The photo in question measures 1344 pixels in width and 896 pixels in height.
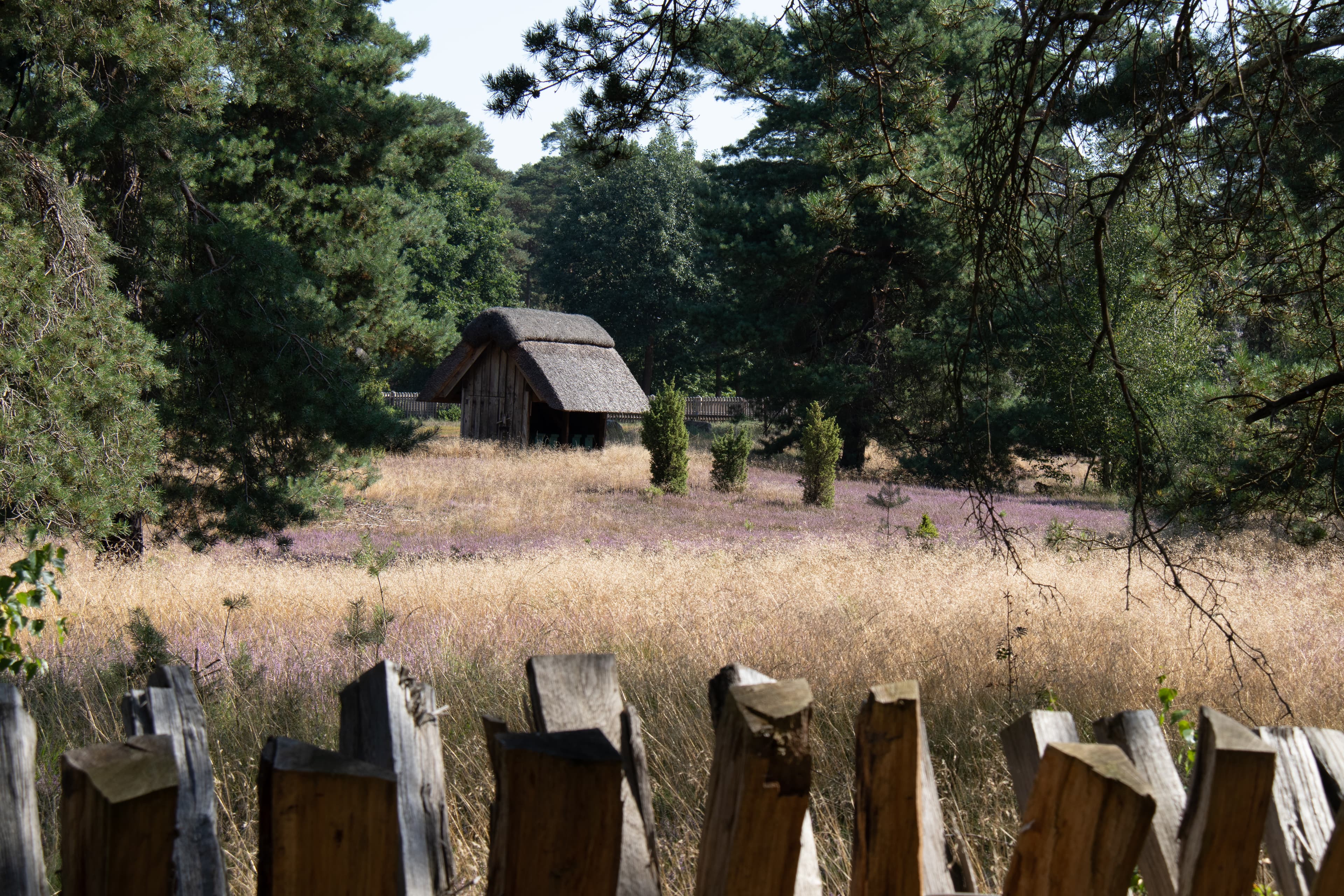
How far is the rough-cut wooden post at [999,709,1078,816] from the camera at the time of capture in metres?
1.28

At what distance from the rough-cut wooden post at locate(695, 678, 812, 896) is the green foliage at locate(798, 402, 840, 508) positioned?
16.5 meters

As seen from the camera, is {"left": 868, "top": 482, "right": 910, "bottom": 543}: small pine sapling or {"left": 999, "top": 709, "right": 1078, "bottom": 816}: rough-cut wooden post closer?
{"left": 999, "top": 709, "right": 1078, "bottom": 816}: rough-cut wooden post

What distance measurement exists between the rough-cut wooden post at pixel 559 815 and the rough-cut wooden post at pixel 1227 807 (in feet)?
2.21

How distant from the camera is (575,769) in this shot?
0.95m

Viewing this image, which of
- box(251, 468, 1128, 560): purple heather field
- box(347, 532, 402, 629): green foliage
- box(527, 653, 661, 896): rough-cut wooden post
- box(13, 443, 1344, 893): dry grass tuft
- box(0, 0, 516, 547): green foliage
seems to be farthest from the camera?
box(251, 468, 1128, 560): purple heather field

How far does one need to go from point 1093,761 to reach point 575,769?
551mm

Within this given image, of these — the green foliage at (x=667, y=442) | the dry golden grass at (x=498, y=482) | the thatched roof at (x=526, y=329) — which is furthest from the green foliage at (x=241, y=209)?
the thatched roof at (x=526, y=329)

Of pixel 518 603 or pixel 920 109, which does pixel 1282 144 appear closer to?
pixel 920 109

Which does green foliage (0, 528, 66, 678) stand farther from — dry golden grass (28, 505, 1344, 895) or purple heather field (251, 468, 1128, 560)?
purple heather field (251, 468, 1128, 560)

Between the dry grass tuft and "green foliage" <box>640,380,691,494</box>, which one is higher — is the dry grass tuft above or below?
below

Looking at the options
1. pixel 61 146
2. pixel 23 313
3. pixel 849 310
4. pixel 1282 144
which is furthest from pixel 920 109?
pixel 849 310

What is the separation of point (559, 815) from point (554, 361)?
2633 cm

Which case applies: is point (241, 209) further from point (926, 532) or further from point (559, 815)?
point (559, 815)

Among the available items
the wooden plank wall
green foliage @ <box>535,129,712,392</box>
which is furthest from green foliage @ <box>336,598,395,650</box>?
green foliage @ <box>535,129,712,392</box>
